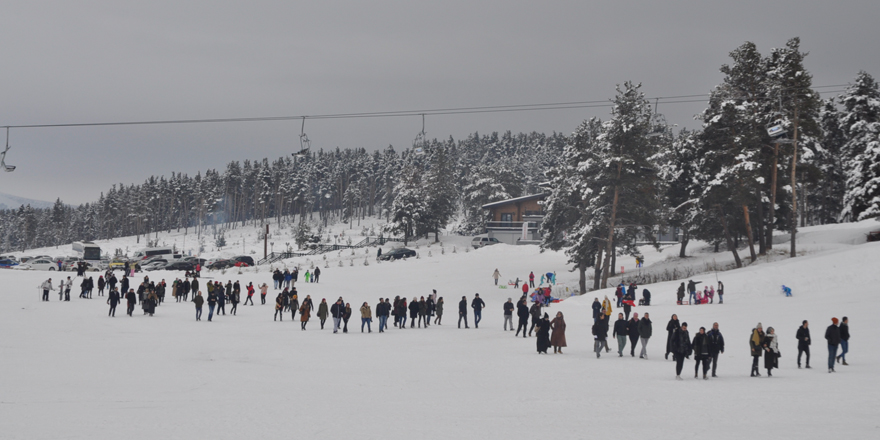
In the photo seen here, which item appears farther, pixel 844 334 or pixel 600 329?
pixel 600 329

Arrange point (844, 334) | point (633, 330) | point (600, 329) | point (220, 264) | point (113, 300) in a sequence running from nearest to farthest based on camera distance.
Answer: point (844, 334) < point (600, 329) < point (633, 330) < point (113, 300) < point (220, 264)

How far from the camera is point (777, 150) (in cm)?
4022

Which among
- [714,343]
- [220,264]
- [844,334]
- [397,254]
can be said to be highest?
[397,254]

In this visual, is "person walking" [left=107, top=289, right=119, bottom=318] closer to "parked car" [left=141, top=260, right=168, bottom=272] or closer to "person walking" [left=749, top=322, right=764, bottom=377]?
"person walking" [left=749, top=322, right=764, bottom=377]

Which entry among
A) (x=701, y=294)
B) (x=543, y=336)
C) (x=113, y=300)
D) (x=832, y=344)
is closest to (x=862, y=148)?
(x=701, y=294)

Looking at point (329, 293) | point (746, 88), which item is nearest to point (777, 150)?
point (746, 88)

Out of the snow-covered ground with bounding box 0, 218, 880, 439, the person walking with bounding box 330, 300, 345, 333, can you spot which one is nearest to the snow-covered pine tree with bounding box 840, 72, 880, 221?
the snow-covered ground with bounding box 0, 218, 880, 439

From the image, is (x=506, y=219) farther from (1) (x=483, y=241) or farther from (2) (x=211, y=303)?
(2) (x=211, y=303)

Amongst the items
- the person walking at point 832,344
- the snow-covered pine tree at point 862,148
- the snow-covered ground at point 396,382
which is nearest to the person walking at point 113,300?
the snow-covered ground at point 396,382

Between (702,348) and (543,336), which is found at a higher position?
(702,348)

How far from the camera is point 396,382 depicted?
46.3 feet

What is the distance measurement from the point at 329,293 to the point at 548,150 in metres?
119

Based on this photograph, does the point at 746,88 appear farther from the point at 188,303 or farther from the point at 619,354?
the point at 188,303

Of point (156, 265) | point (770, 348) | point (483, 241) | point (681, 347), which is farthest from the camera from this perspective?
point (483, 241)
